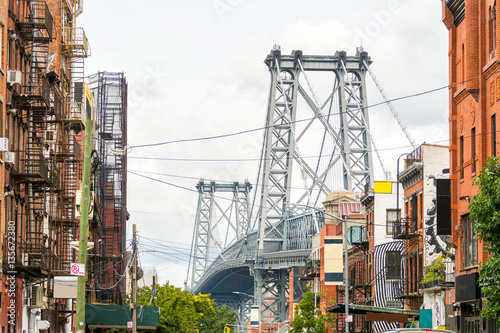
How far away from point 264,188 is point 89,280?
70.6 metres

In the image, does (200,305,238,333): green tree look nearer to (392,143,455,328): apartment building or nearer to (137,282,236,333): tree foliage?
(137,282,236,333): tree foliage

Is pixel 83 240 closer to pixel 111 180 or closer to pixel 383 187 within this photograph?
pixel 383 187

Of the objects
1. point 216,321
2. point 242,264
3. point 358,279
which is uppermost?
point 242,264

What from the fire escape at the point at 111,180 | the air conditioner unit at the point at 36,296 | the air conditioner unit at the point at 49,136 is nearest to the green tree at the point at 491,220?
the air conditioner unit at the point at 36,296

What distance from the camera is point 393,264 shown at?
→ 65188 mm

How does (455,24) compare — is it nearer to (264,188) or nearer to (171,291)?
(171,291)

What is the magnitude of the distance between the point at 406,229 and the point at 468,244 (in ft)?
51.4

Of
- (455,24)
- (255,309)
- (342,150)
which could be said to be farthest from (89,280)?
(255,309)

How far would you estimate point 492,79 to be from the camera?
37750 millimetres

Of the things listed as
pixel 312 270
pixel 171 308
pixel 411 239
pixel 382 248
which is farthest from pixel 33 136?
pixel 312 270

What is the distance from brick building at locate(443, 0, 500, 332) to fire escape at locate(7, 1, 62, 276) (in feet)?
54.8

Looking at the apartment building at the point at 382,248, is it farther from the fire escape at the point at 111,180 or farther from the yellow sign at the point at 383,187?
the fire escape at the point at 111,180

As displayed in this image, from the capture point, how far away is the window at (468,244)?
3997 centimetres

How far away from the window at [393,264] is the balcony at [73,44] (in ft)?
77.5
